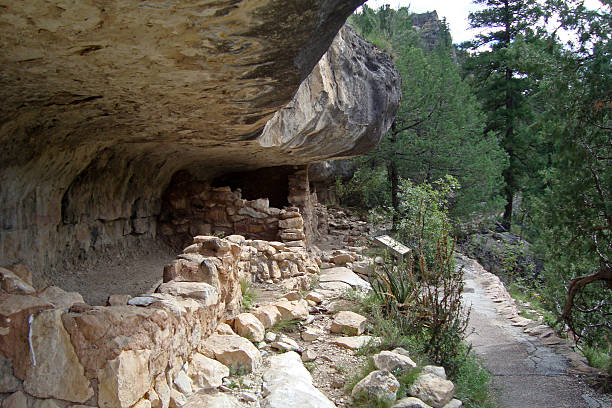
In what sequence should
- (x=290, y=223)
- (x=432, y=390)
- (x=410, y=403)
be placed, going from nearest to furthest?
(x=410, y=403) → (x=432, y=390) → (x=290, y=223)

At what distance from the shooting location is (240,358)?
283 cm

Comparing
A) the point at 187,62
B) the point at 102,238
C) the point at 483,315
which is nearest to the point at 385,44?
the point at 483,315

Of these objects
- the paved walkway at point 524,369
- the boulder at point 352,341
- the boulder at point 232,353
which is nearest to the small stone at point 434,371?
the boulder at point 352,341

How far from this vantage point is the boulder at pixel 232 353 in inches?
110

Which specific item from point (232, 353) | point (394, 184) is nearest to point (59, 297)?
point (232, 353)

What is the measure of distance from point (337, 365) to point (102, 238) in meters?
3.45

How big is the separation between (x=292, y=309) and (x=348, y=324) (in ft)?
1.66

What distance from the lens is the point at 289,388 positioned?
2588 mm

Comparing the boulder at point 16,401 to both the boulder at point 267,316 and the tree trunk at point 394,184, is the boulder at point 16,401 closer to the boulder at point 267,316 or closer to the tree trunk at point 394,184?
the boulder at point 267,316

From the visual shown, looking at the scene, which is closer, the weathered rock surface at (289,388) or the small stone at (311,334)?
the weathered rock surface at (289,388)

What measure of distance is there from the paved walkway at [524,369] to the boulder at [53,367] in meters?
3.37

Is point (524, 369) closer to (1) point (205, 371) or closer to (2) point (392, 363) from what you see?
(2) point (392, 363)

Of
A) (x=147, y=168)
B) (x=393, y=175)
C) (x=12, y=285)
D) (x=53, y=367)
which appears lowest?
(x=53, y=367)

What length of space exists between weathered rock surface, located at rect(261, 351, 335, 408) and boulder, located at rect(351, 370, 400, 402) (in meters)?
0.27
